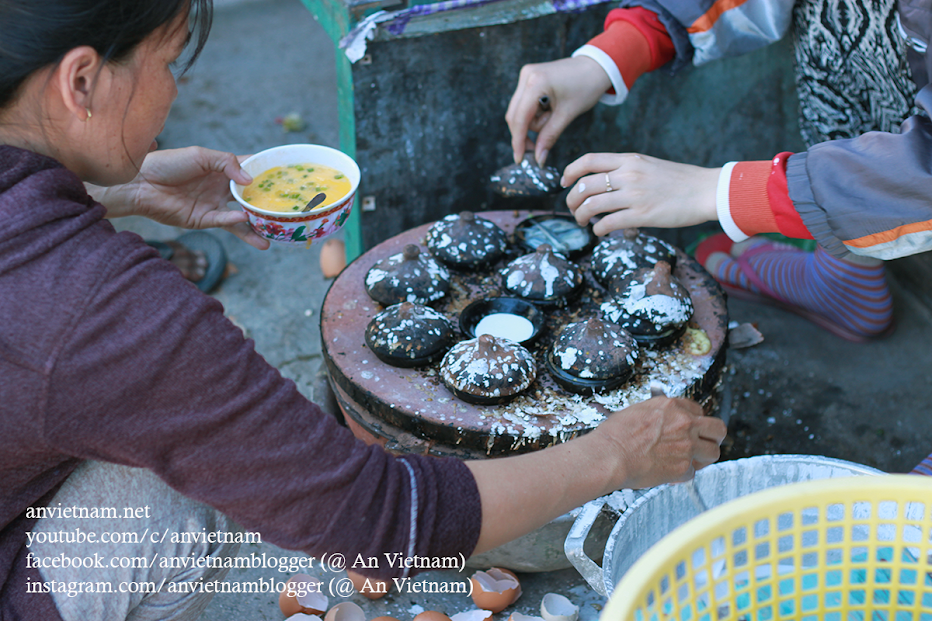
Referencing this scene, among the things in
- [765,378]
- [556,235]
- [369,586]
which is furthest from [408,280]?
[765,378]

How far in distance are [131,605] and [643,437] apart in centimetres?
107

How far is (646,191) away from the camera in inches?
71.5

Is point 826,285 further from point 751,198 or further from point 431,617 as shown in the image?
point 431,617

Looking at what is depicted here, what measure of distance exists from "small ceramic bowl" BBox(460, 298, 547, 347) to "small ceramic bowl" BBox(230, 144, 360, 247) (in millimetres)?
442

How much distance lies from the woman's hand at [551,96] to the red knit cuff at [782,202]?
71 centimetres

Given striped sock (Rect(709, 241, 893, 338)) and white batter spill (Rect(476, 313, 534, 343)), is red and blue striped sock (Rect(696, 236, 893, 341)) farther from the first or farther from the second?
white batter spill (Rect(476, 313, 534, 343))

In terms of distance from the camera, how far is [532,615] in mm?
2006

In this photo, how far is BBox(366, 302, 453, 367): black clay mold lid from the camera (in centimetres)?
188

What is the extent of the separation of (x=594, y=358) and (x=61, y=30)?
125 cm

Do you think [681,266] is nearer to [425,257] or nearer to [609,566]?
[425,257]

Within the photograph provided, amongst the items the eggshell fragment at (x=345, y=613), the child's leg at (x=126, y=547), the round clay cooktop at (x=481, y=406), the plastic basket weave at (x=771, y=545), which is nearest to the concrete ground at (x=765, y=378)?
the eggshell fragment at (x=345, y=613)

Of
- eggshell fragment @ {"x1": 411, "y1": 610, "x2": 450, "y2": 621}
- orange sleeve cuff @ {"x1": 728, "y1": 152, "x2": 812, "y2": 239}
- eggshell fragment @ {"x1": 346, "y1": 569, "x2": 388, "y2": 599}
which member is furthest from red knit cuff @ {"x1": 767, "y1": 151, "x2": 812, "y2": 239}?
eggshell fragment @ {"x1": 346, "y1": 569, "x2": 388, "y2": 599}

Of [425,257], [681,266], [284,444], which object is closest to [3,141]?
[284,444]

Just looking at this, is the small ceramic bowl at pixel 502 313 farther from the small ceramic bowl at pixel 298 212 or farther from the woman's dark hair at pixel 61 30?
the woman's dark hair at pixel 61 30
